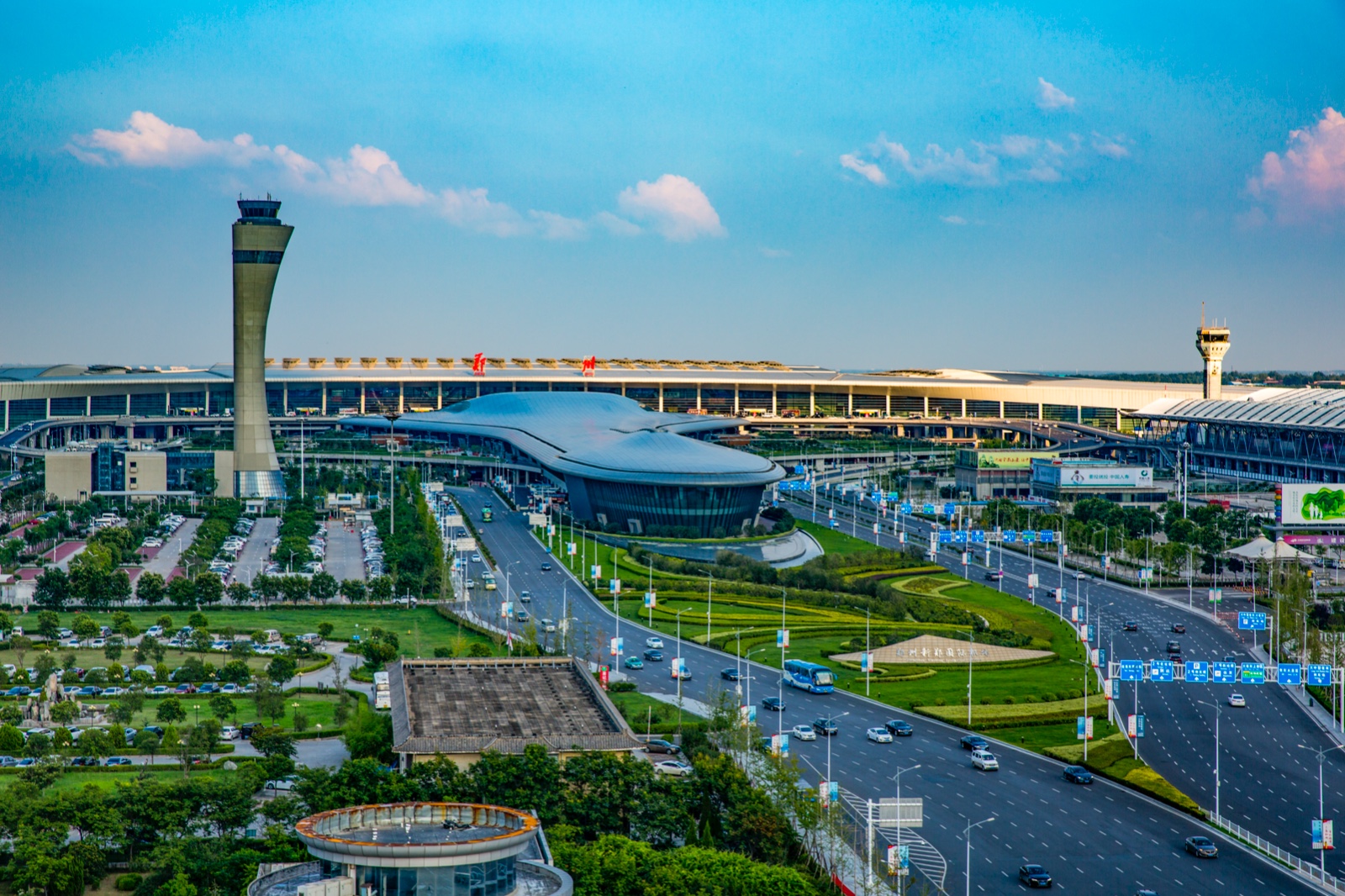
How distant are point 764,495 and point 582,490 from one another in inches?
971

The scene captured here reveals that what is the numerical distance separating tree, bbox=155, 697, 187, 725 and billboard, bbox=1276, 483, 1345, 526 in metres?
89.3

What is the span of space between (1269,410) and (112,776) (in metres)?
135

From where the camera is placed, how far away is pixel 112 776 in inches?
2270

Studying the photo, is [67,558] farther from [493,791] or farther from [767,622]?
[493,791]

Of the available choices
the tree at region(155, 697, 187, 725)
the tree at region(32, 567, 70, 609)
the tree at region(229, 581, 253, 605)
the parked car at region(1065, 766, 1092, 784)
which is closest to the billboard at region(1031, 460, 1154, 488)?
the tree at region(229, 581, 253, 605)

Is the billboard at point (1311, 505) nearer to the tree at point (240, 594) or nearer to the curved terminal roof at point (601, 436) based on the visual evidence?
the curved terminal roof at point (601, 436)

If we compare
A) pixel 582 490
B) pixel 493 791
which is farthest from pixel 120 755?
pixel 582 490

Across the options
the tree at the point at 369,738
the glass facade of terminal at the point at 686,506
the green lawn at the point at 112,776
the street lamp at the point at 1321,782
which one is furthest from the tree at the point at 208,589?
the street lamp at the point at 1321,782

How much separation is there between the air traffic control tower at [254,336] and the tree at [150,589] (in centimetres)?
5137

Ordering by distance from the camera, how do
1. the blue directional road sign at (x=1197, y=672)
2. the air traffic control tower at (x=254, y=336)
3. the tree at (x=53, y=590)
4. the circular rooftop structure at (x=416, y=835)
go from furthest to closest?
1. the air traffic control tower at (x=254, y=336)
2. the tree at (x=53, y=590)
3. the blue directional road sign at (x=1197, y=672)
4. the circular rooftop structure at (x=416, y=835)

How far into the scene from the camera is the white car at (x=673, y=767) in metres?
55.5

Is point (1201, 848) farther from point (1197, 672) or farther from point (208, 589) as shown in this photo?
point (208, 589)

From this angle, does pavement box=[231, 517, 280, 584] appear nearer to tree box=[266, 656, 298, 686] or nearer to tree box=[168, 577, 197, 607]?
tree box=[168, 577, 197, 607]

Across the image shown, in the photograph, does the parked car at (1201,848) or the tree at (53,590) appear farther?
the tree at (53,590)
